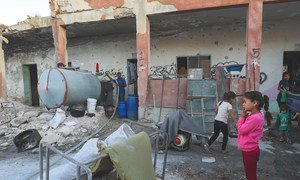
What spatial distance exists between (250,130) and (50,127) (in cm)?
581

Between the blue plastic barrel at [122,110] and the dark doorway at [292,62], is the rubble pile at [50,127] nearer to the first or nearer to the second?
the blue plastic barrel at [122,110]

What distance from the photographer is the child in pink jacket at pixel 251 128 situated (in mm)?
3109

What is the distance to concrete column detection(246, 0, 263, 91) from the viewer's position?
6894 millimetres

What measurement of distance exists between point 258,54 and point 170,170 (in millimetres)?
4297

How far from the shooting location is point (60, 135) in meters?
6.76

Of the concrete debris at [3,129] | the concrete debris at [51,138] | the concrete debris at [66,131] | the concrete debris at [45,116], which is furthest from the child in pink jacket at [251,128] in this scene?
the concrete debris at [3,129]

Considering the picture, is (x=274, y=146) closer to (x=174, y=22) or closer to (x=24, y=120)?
(x=174, y=22)

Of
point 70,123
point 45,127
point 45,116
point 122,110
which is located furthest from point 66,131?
point 122,110

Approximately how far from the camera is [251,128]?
3.10 metres

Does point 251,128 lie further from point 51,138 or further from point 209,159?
point 51,138

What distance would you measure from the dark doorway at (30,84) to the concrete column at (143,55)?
9073mm

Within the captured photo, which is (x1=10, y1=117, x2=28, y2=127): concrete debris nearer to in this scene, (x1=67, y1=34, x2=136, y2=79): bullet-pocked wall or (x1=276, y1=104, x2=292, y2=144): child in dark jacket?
(x1=67, y1=34, x2=136, y2=79): bullet-pocked wall

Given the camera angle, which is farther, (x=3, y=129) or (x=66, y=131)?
(x=3, y=129)

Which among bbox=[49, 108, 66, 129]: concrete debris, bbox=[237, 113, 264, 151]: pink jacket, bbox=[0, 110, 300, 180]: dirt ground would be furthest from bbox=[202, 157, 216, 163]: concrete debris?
bbox=[49, 108, 66, 129]: concrete debris
